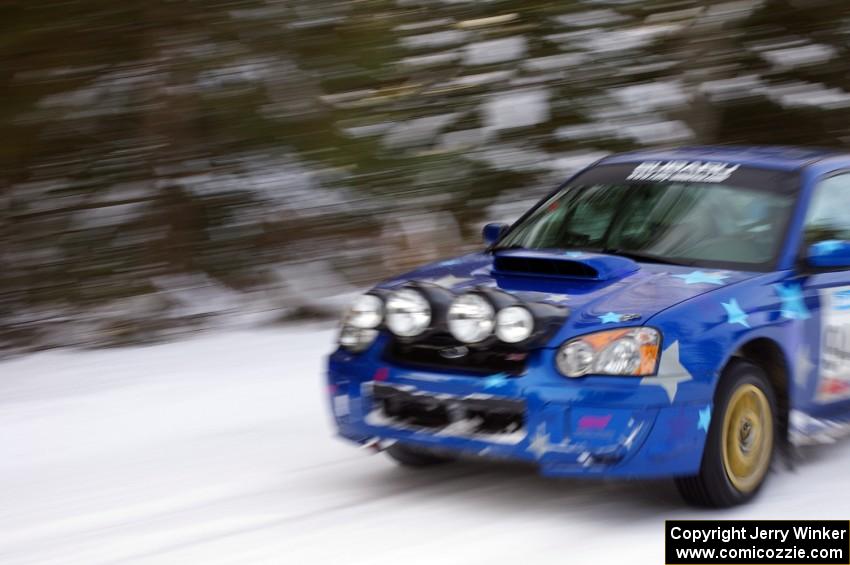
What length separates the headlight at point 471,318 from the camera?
15.7ft

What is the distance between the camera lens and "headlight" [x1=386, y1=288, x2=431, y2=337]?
4980 millimetres

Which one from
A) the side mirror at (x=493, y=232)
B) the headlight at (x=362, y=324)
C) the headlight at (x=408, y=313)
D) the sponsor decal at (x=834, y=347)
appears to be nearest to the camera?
the headlight at (x=408, y=313)

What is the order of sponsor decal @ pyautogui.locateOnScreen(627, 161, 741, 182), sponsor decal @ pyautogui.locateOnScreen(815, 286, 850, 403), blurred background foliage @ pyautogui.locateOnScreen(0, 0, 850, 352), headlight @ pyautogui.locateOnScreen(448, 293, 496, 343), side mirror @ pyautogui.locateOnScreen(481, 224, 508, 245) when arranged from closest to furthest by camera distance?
headlight @ pyautogui.locateOnScreen(448, 293, 496, 343) < sponsor decal @ pyautogui.locateOnScreen(815, 286, 850, 403) < sponsor decal @ pyautogui.locateOnScreen(627, 161, 741, 182) < side mirror @ pyautogui.locateOnScreen(481, 224, 508, 245) < blurred background foliage @ pyautogui.locateOnScreen(0, 0, 850, 352)

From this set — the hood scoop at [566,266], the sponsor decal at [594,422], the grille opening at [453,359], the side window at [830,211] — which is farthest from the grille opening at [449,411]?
the side window at [830,211]

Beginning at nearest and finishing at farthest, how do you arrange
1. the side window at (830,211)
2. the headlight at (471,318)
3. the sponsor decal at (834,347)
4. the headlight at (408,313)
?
the headlight at (471,318)
the headlight at (408,313)
the sponsor decal at (834,347)
the side window at (830,211)

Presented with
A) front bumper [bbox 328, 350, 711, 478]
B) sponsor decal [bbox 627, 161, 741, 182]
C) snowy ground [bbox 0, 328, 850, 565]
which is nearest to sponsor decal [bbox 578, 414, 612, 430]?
front bumper [bbox 328, 350, 711, 478]

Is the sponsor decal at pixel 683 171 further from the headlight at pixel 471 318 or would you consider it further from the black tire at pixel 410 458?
the black tire at pixel 410 458

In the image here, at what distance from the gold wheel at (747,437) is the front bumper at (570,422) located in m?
0.22

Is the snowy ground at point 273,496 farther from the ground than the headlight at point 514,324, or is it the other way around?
the headlight at point 514,324

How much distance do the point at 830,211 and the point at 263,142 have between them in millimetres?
4841

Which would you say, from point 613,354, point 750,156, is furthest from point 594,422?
point 750,156

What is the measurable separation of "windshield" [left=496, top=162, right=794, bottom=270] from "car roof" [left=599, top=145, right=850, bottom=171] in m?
0.14

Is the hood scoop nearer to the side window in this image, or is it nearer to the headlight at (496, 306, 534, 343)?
the headlight at (496, 306, 534, 343)

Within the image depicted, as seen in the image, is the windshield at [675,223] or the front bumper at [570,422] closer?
the front bumper at [570,422]
